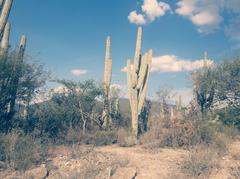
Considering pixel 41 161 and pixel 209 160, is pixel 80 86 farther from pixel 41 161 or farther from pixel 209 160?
pixel 209 160

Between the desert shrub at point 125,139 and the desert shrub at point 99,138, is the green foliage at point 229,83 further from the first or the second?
the desert shrub at point 99,138

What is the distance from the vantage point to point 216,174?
25.3 ft

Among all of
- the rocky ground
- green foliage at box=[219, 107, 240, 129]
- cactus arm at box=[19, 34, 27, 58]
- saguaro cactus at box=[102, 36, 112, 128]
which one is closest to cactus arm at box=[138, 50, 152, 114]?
saguaro cactus at box=[102, 36, 112, 128]

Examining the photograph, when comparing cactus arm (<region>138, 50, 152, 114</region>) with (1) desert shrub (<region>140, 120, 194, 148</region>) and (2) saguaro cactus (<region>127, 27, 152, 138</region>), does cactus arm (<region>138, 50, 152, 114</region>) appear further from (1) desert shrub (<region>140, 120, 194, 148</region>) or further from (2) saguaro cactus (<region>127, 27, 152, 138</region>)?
(1) desert shrub (<region>140, 120, 194, 148</region>)

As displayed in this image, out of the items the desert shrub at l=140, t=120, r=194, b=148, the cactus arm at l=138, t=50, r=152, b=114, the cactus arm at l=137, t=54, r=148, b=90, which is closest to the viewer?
the desert shrub at l=140, t=120, r=194, b=148

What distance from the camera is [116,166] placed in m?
8.33

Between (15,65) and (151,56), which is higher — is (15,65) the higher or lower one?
the lower one

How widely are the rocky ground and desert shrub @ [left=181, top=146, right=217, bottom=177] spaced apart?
0.59 ft

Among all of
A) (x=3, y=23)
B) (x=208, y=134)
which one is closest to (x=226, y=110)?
(x=208, y=134)

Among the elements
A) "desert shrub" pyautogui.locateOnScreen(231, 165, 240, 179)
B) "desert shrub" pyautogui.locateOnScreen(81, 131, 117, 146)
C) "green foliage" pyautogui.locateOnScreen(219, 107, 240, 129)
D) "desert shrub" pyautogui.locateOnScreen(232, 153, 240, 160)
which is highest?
"green foliage" pyautogui.locateOnScreen(219, 107, 240, 129)

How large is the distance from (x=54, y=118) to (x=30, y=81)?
2.49 m

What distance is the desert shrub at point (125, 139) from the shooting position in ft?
40.0

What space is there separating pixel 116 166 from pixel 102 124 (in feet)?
25.1

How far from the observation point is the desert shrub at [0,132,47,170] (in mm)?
8039
